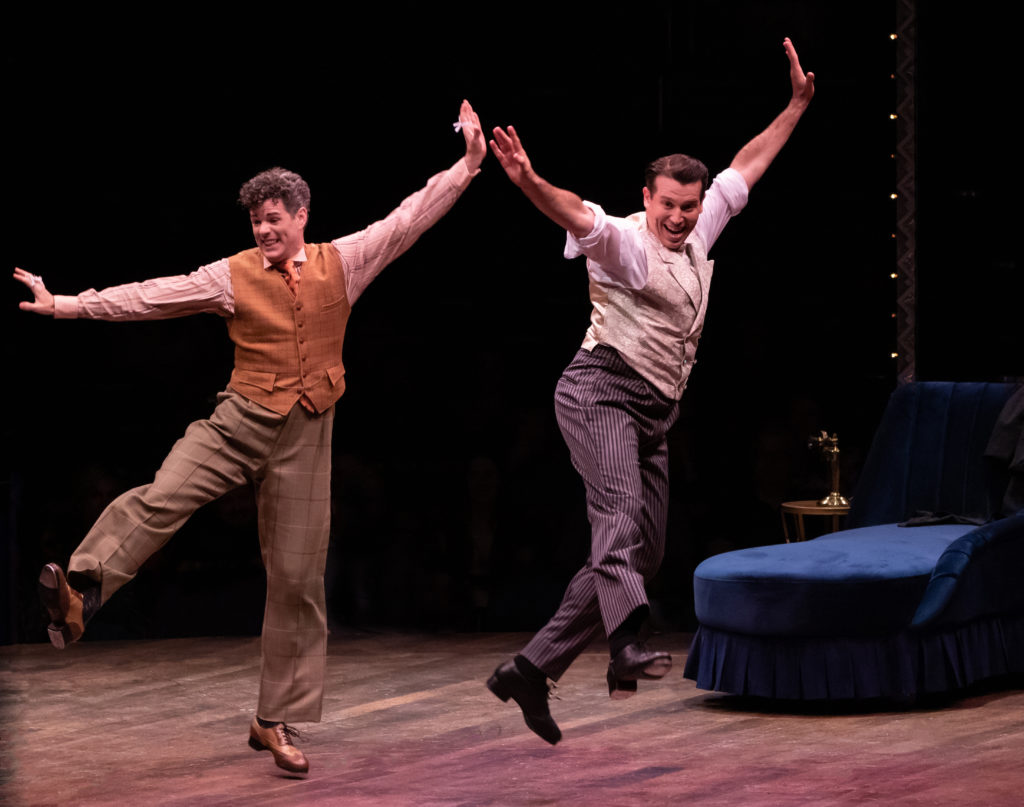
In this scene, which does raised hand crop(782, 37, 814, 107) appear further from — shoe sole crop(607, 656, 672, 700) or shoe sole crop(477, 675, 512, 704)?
shoe sole crop(477, 675, 512, 704)

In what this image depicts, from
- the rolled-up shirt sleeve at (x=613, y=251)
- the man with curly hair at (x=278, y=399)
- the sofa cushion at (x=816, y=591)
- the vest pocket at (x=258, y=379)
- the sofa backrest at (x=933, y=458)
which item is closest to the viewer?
the rolled-up shirt sleeve at (x=613, y=251)

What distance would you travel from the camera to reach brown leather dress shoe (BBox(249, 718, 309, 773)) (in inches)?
182

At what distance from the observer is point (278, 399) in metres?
4.52

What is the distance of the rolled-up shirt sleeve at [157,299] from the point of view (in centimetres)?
439

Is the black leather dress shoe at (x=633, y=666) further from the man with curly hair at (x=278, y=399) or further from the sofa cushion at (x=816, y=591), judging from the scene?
the sofa cushion at (x=816, y=591)

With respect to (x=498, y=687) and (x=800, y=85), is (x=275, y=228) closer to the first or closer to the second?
(x=498, y=687)

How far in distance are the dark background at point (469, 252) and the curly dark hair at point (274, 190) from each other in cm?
194

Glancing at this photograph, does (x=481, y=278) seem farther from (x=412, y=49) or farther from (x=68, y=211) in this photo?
(x=68, y=211)

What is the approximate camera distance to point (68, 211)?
6410 millimetres

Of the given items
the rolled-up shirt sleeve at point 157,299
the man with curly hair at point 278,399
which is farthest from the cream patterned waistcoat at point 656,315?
the rolled-up shirt sleeve at point 157,299

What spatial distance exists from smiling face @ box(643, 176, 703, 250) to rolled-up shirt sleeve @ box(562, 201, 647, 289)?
2.8 inches

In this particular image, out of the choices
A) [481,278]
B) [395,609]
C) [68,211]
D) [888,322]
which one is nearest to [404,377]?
[481,278]

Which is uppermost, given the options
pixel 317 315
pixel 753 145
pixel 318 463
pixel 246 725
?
pixel 753 145

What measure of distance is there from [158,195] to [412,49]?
112 cm
